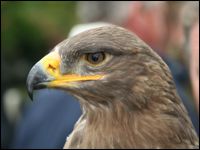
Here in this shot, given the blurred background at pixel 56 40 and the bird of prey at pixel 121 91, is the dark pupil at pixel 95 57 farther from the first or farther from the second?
the blurred background at pixel 56 40

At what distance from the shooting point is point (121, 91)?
3.26m

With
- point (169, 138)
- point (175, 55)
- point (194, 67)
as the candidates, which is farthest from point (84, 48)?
point (175, 55)

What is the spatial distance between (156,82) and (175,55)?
302 cm

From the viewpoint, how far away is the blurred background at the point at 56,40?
463cm

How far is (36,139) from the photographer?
4840mm

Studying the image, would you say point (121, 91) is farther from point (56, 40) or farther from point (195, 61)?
point (56, 40)

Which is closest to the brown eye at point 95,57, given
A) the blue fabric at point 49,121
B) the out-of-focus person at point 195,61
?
the out-of-focus person at point 195,61


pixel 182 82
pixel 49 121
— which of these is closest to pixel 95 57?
pixel 49 121

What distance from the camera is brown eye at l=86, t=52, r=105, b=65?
3.18 metres

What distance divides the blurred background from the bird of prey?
25.2 inches

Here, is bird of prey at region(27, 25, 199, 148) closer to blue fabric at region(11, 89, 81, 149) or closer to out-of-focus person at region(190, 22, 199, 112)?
out-of-focus person at region(190, 22, 199, 112)

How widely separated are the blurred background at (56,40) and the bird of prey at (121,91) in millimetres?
640

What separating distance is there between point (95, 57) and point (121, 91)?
0.68ft

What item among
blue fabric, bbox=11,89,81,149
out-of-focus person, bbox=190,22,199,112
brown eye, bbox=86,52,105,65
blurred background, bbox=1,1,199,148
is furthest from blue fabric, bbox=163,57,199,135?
brown eye, bbox=86,52,105,65
